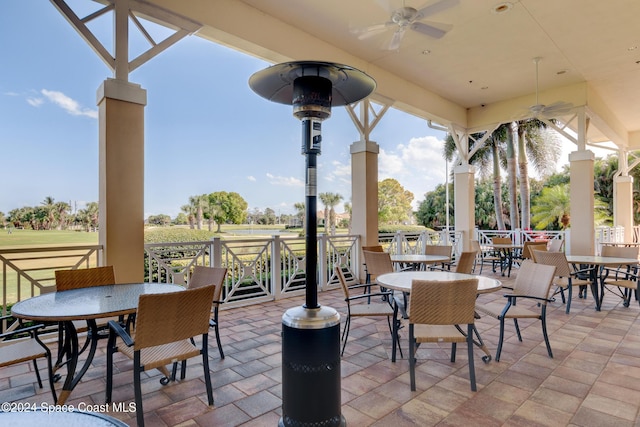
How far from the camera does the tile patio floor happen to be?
2078 mm

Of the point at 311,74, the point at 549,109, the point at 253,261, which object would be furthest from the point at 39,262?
the point at 549,109

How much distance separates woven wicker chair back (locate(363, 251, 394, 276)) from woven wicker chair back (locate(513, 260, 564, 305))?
1507 mm

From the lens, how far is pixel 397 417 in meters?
2.07

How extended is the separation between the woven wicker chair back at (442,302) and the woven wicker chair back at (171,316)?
1340 millimetres

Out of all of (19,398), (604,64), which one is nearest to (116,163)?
(19,398)

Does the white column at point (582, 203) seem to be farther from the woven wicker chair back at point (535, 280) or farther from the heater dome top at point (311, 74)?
the heater dome top at point (311, 74)

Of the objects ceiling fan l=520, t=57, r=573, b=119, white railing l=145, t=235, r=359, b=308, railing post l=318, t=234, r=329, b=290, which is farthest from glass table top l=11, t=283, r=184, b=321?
ceiling fan l=520, t=57, r=573, b=119

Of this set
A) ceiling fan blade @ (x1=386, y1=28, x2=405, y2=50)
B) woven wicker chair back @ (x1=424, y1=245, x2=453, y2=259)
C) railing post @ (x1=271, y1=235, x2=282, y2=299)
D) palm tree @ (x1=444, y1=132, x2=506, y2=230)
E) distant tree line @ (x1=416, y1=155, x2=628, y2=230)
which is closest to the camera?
ceiling fan blade @ (x1=386, y1=28, x2=405, y2=50)

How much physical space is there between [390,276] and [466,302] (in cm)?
98

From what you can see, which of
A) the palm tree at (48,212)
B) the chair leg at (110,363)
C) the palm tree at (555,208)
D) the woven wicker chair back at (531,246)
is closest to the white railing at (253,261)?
the chair leg at (110,363)

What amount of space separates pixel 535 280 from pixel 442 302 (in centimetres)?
131

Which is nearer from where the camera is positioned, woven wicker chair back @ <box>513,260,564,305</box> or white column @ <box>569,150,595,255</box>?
woven wicker chair back @ <box>513,260,564,305</box>

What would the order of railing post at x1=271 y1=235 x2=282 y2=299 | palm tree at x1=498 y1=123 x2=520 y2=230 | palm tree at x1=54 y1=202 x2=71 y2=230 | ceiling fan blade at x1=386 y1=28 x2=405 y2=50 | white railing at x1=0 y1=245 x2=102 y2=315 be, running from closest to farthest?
white railing at x1=0 y1=245 x2=102 y2=315
ceiling fan blade at x1=386 y1=28 x2=405 y2=50
railing post at x1=271 y1=235 x2=282 y2=299
palm tree at x1=54 y1=202 x2=71 y2=230
palm tree at x1=498 y1=123 x2=520 y2=230

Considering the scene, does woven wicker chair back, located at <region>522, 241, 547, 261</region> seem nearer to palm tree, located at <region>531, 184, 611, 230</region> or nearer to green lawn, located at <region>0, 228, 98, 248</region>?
green lawn, located at <region>0, 228, 98, 248</region>
